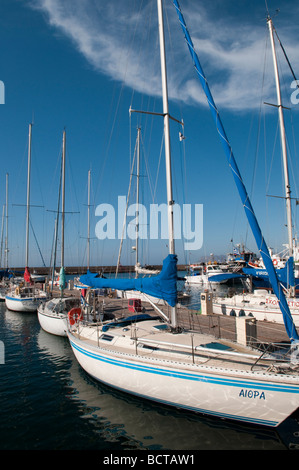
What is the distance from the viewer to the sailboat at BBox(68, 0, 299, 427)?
7.91m

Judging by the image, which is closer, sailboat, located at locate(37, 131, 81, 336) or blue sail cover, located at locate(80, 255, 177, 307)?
blue sail cover, located at locate(80, 255, 177, 307)

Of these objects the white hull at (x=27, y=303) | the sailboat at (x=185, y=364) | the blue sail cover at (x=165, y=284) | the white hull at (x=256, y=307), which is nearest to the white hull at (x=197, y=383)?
the sailboat at (x=185, y=364)

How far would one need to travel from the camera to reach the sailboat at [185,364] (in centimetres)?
791

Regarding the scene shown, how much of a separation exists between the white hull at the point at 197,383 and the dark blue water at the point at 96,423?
41 centimetres

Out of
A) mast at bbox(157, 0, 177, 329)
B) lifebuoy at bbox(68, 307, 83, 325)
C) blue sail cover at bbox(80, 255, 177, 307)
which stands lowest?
lifebuoy at bbox(68, 307, 83, 325)

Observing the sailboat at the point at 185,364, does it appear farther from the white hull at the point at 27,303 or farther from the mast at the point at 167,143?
the white hull at the point at 27,303

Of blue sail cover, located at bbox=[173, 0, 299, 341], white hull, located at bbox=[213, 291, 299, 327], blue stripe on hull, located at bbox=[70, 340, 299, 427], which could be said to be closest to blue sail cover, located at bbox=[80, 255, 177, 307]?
blue stripe on hull, located at bbox=[70, 340, 299, 427]

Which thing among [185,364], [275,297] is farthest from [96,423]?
[275,297]

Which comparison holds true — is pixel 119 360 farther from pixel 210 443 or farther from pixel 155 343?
pixel 210 443

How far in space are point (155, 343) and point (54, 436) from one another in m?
4.26

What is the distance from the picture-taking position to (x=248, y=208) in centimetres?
966

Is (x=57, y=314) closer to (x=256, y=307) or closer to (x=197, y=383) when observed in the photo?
(x=197, y=383)

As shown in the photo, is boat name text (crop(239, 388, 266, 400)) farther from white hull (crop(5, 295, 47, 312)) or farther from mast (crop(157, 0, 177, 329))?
white hull (crop(5, 295, 47, 312))

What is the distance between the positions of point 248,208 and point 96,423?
8.61m
